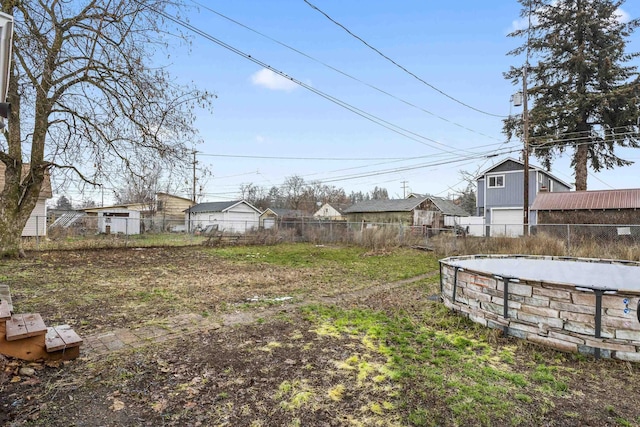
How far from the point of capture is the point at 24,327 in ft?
9.94

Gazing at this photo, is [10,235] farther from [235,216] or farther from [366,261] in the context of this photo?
[235,216]

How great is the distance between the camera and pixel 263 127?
1766 centimetres

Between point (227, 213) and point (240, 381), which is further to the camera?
point (227, 213)

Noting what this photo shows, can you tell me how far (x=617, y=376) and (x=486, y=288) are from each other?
1419 mm

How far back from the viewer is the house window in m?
21.0

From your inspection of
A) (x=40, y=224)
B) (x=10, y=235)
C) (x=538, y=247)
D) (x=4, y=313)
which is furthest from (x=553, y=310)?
(x=40, y=224)

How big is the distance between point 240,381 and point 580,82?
78.6 feet

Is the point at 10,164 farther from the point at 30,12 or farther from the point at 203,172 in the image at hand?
the point at 203,172

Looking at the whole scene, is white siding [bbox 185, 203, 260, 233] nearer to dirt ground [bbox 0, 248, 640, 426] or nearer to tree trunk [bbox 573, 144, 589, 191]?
tree trunk [bbox 573, 144, 589, 191]

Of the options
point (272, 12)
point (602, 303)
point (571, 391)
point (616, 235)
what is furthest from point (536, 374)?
point (616, 235)

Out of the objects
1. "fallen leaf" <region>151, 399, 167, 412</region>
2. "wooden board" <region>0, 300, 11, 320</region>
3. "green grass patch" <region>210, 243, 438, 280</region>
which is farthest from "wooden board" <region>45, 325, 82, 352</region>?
"green grass patch" <region>210, 243, 438, 280</region>

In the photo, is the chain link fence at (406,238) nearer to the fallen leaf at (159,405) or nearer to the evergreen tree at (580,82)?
the evergreen tree at (580,82)

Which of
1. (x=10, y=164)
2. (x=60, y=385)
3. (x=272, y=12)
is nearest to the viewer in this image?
(x=60, y=385)

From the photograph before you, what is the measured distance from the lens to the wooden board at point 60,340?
3046 millimetres
